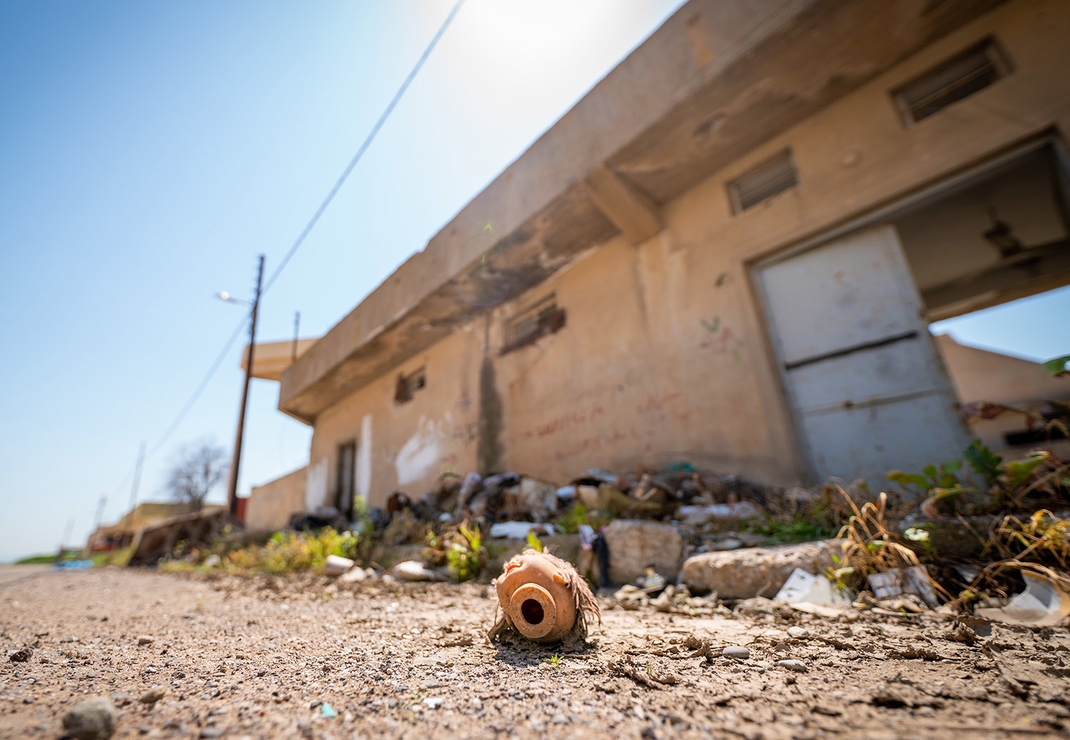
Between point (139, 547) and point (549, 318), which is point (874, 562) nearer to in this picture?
point (549, 318)

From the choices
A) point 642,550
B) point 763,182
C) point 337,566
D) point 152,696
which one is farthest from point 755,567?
point 763,182

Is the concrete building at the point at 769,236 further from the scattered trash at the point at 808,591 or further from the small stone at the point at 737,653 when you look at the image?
the small stone at the point at 737,653

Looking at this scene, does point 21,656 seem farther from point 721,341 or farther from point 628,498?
point 721,341

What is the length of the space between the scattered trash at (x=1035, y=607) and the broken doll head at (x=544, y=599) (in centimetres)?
158

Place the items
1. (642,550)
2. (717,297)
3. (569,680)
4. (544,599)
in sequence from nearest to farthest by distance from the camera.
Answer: (569,680) → (544,599) → (642,550) → (717,297)

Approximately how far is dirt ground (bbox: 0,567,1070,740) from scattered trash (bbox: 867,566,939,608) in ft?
0.70

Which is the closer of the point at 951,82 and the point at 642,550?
the point at 642,550

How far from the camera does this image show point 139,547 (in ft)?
31.8

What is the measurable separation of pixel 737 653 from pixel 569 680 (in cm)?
57

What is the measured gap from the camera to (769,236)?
4.23 metres

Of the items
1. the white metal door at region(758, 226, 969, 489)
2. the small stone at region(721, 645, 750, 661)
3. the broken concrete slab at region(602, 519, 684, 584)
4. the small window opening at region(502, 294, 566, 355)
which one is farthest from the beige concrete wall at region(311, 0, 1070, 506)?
the small stone at region(721, 645, 750, 661)

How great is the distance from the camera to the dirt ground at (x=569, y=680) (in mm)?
968

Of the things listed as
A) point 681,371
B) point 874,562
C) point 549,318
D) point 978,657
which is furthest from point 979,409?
point 549,318

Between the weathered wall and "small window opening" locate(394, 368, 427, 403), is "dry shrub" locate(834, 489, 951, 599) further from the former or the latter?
"small window opening" locate(394, 368, 427, 403)
